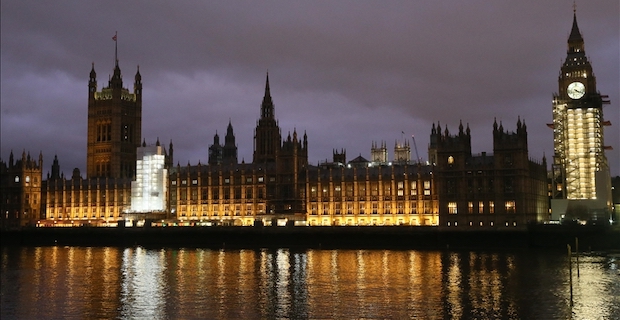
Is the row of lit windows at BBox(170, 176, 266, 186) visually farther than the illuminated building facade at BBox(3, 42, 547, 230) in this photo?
Yes

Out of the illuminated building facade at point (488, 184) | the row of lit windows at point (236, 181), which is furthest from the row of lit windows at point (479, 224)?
the row of lit windows at point (236, 181)

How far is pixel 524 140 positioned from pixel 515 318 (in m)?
93.7

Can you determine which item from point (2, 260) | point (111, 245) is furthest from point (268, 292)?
point (111, 245)

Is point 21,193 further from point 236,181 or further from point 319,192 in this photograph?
point 319,192

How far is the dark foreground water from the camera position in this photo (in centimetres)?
5659

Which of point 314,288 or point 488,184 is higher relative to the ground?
point 488,184

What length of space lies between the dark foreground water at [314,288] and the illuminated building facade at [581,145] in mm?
42082

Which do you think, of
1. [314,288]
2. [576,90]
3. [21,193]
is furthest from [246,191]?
[314,288]

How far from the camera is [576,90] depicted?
502 ft

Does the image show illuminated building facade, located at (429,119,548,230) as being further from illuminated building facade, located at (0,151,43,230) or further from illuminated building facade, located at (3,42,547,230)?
illuminated building facade, located at (0,151,43,230)

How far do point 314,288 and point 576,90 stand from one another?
102805mm

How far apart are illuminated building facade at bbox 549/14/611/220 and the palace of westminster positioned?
0.21 m

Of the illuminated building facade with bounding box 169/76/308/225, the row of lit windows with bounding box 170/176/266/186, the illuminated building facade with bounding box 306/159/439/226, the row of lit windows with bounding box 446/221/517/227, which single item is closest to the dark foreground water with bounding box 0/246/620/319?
the row of lit windows with bounding box 446/221/517/227

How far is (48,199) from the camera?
194625mm
